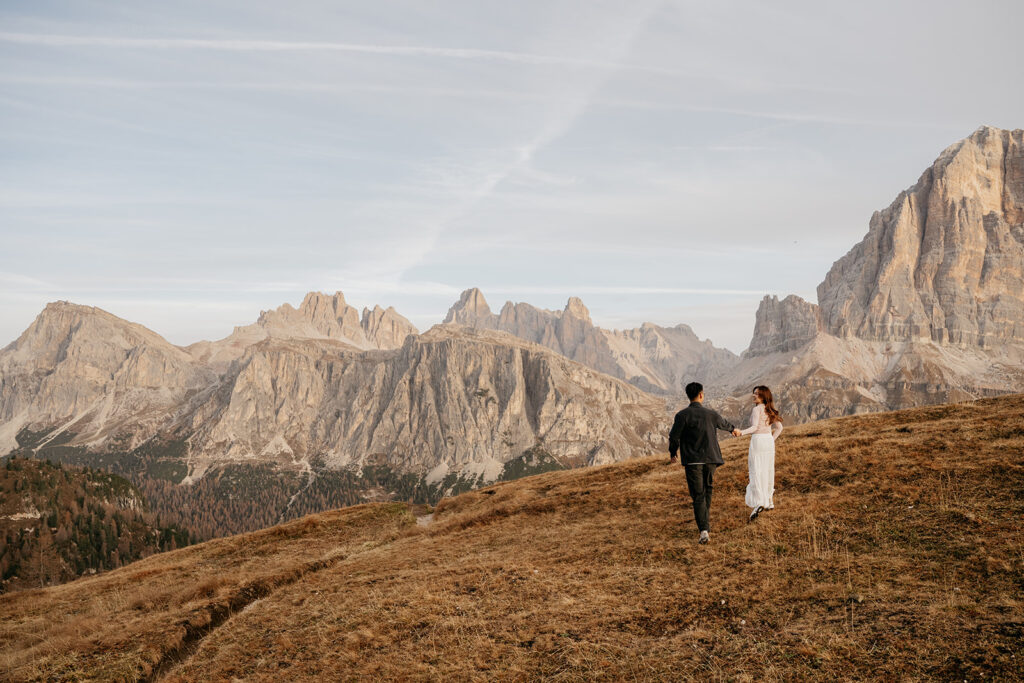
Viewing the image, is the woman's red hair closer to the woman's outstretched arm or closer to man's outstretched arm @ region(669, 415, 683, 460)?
the woman's outstretched arm

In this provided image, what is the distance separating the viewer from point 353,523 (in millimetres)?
43281

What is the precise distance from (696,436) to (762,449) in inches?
111

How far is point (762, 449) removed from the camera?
58.4 ft

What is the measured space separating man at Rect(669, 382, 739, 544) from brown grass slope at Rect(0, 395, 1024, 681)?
1.20m

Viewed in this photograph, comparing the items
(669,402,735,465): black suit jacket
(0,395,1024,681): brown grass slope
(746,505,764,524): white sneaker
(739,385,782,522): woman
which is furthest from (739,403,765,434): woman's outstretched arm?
(0,395,1024,681): brown grass slope

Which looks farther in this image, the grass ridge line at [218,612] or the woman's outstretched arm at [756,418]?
the woman's outstretched arm at [756,418]

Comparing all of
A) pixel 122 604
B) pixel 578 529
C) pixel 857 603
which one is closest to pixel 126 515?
pixel 122 604

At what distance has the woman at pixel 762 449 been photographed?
17594mm

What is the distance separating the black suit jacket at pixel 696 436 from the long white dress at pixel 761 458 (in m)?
1.16

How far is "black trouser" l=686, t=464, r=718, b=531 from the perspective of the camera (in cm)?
1702

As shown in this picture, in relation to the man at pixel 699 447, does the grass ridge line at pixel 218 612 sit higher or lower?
lower

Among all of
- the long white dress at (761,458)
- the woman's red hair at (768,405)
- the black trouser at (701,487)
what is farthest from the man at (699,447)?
the woman's red hair at (768,405)

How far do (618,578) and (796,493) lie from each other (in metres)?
10.2

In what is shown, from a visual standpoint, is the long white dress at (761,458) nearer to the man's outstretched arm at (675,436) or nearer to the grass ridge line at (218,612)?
the man's outstretched arm at (675,436)
